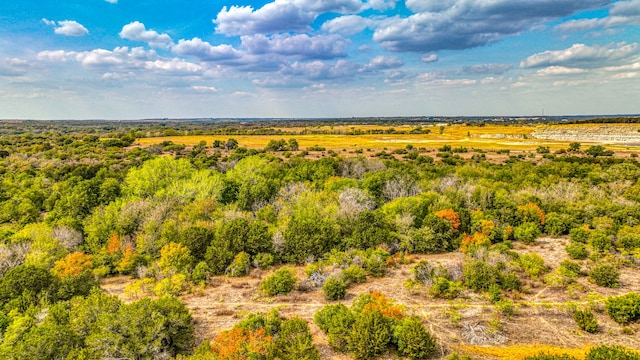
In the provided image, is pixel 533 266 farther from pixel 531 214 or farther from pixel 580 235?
pixel 531 214

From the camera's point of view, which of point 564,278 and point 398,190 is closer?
point 564,278

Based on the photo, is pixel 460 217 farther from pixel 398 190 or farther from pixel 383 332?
pixel 383 332

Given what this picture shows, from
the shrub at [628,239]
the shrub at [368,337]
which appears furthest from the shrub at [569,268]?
the shrub at [368,337]

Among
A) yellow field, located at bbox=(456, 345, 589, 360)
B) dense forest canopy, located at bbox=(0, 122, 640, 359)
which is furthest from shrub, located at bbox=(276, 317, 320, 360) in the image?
yellow field, located at bbox=(456, 345, 589, 360)

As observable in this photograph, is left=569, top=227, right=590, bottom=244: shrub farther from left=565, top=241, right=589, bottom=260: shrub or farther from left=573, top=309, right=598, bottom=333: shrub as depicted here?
left=573, top=309, right=598, bottom=333: shrub

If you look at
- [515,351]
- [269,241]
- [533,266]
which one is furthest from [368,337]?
[533,266]

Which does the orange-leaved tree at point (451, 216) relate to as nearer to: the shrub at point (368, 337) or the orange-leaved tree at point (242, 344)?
the shrub at point (368, 337)

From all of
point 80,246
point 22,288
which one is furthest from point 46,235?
point 22,288
